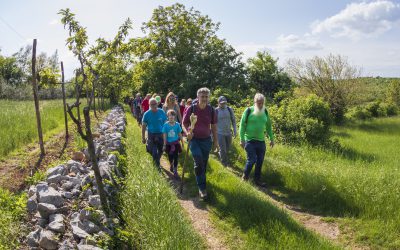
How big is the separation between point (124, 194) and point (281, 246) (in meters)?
2.54

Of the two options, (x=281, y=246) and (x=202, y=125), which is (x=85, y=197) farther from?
(x=281, y=246)

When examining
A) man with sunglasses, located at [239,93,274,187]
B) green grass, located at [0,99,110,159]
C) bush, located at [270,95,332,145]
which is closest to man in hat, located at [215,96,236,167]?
man with sunglasses, located at [239,93,274,187]

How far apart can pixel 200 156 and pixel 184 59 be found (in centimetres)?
2340

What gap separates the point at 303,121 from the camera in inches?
470

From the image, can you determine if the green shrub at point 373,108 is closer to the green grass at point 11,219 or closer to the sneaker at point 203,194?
the sneaker at point 203,194

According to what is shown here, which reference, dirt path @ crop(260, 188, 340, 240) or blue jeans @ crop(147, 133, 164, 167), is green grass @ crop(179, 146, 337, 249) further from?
blue jeans @ crop(147, 133, 164, 167)

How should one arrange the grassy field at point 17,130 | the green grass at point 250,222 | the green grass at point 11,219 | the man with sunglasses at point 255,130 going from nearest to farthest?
1. the green grass at point 11,219
2. the green grass at point 250,222
3. the man with sunglasses at point 255,130
4. the grassy field at point 17,130

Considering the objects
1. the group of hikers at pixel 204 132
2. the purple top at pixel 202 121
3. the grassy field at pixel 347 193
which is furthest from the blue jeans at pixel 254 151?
the purple top at pixel 202 121

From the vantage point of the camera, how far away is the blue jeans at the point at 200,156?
6.46 m

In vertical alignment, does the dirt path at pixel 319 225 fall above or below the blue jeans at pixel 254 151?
below

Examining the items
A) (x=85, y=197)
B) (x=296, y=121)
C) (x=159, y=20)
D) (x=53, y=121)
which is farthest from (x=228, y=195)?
(x=159, y=20)

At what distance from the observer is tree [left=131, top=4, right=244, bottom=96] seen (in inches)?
1014

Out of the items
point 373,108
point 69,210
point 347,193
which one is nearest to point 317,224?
point 347,193

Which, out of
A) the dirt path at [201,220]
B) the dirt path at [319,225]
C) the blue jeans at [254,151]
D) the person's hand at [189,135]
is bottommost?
the dirt path at [319,225]
